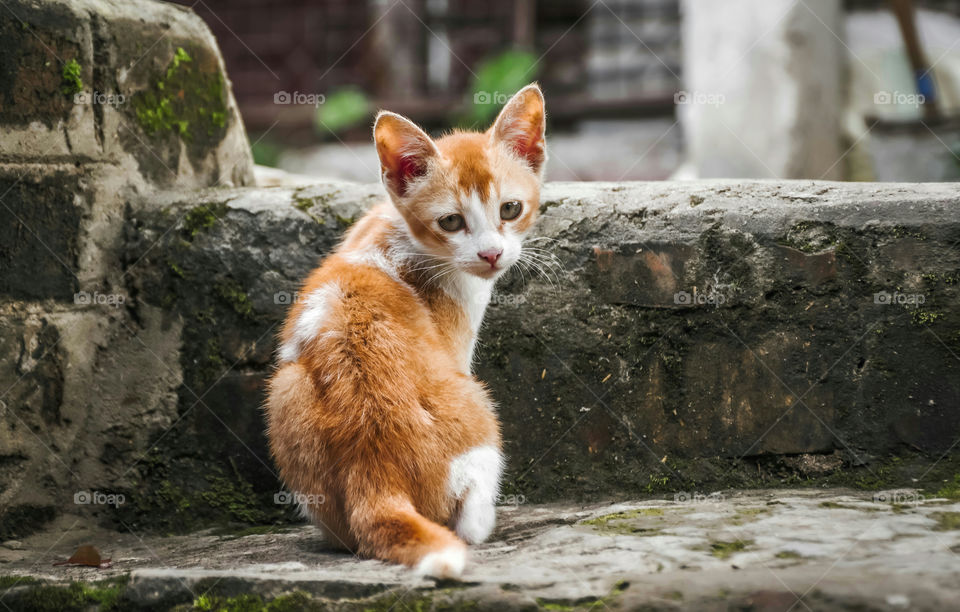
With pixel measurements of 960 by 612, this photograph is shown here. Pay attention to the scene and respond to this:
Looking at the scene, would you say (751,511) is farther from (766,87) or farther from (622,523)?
(766,87)

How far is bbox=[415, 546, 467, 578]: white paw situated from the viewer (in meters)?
2.40

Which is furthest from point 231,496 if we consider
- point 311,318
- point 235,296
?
point 311,318

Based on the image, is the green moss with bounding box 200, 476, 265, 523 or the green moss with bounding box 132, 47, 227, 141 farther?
the green moss with bounding box 132, 47, 227, 141

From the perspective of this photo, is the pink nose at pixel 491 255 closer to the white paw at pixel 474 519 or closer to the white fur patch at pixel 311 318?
the white fur patch at pixel 311 318

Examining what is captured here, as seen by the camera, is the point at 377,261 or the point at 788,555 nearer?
the point at 788,555

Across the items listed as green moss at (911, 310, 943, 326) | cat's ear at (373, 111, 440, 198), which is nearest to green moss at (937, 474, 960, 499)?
green moss at (911, 310, 943, 326)

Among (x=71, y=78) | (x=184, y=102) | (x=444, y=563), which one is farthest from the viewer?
(x=184, y=102)

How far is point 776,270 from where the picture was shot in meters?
3.42

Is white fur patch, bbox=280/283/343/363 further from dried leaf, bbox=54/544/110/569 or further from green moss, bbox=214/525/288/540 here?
dried leaf, bbox=54/544/110/569

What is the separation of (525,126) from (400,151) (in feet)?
1.72

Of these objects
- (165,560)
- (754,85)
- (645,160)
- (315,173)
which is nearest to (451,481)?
(165,560)

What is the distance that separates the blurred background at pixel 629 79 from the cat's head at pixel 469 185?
235 inches

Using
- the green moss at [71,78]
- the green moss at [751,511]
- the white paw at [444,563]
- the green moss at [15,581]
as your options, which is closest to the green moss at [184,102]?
the green moss at [71,78]

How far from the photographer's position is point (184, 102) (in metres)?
4.10
